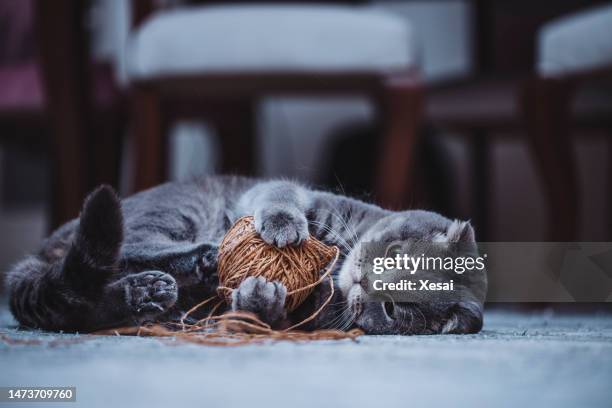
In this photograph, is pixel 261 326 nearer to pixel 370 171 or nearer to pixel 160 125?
pixel 160 125

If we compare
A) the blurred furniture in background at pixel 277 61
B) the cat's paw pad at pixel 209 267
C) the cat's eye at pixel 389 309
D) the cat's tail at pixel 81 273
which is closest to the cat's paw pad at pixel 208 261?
the cat's paw pad at pixel 209 267

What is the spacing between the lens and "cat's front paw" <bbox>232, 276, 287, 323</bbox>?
837 mm

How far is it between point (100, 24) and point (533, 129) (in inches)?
59.8

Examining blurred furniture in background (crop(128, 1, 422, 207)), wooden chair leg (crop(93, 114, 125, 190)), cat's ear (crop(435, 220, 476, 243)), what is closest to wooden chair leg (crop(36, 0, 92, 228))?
blurred furniture in background (crop(128, 1, 422, 207))

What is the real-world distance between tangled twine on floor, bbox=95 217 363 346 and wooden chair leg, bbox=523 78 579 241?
923 mm

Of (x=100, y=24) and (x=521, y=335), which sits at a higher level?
(x=100, y=24)

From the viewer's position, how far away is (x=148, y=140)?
1.58 m

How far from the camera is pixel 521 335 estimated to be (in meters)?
0.94

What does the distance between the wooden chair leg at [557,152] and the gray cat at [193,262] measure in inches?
28.7

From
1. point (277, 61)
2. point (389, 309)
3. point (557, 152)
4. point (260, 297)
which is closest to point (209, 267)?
point (260, 297)

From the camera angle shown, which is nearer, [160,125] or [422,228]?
[422,228]

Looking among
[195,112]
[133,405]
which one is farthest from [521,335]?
[195,112]

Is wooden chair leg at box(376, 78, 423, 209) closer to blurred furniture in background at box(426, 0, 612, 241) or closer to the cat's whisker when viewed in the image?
blurred furniture in background at box(426, 0, 612, 241)

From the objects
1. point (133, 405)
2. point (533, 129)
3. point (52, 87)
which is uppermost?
point (52, 87)
